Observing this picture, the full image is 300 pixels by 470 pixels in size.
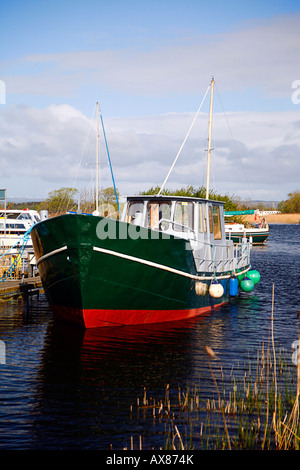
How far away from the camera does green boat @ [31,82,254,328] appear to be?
12805mm

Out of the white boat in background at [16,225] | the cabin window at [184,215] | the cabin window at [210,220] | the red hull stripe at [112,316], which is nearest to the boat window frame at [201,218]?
the cabin window at [184,215]

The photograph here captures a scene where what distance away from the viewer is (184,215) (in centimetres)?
1642

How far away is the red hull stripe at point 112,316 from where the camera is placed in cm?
1372

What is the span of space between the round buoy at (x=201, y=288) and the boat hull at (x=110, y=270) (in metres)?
0.65

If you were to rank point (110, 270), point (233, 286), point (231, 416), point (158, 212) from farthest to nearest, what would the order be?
point (233, 286) → point (158, 212) → point (110, 270) → point (231, 416)

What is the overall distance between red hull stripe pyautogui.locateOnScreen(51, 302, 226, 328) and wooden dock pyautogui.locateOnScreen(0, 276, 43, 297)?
167 inches

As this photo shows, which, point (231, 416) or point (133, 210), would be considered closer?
point (231, 416)

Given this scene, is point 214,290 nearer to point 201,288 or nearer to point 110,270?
point 201,288

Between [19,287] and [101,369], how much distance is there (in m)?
9.03

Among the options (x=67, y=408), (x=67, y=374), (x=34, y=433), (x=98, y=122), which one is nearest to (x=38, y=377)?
(x=67, y=374)

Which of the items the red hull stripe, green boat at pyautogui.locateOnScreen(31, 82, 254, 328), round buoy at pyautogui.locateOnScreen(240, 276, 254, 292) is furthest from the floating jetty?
round buoy at pyautogui.locateOnScreen(240, 276, 254, 292)

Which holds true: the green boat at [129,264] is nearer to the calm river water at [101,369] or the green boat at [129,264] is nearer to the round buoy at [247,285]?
the calm river water at [101,369]

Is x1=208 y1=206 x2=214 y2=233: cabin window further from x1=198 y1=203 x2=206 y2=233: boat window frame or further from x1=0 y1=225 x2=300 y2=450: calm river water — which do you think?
x1=0 y1=225 x2=300 y2=450: calm river water

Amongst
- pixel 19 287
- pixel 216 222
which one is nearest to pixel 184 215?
pixel 216 222
